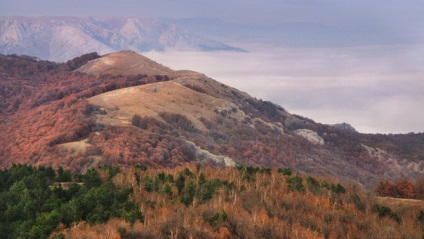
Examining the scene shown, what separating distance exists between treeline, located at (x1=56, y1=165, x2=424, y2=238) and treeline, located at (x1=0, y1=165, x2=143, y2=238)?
147 cm

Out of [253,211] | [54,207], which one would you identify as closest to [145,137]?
[54,207]

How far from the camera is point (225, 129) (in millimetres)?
187375

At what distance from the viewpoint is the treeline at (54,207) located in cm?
4144

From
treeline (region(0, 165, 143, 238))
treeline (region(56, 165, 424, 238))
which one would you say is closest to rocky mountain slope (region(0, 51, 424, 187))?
treeline (region(56, 165, 424, 238))

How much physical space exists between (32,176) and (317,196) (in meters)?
32.4

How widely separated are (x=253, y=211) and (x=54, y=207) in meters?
18.6

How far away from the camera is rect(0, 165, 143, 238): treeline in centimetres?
4144

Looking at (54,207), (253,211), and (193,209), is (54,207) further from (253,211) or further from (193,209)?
(253,211)

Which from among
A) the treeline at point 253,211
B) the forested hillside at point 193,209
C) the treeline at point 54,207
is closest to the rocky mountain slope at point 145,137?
the forested hillside at point 193,209

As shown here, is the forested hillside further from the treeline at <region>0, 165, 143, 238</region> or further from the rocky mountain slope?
the rocky mountain slope

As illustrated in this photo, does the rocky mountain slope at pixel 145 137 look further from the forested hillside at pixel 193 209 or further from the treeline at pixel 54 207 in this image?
the treeline at pixel 54 207

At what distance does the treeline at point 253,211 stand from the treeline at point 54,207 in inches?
58.0

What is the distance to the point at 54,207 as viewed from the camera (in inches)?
1805

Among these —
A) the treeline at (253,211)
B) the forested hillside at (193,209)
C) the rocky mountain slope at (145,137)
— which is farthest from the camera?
the rocky mountain slope at (145,137)
